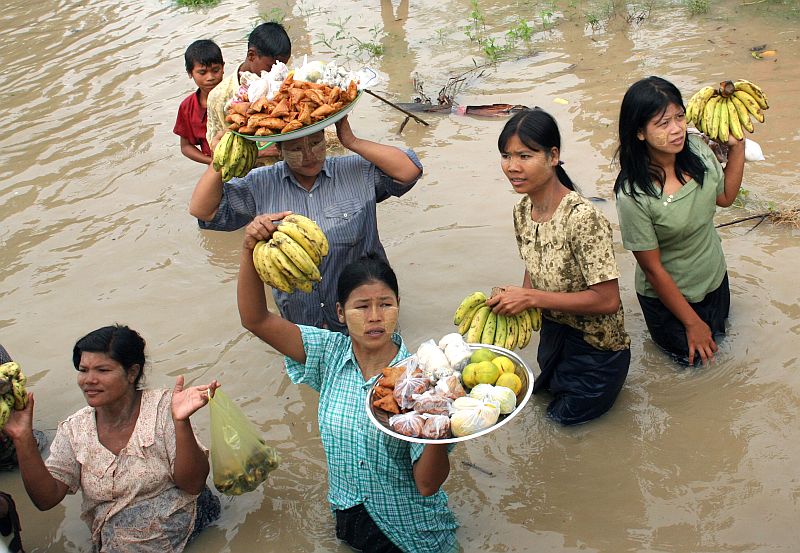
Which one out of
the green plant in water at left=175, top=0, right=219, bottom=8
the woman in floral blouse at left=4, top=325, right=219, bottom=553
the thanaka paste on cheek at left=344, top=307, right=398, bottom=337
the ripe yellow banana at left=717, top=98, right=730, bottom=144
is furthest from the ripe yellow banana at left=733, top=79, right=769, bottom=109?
the green plant in water at left=175, top=0, right=219, bottom=8

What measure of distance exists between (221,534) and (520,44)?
737 cm

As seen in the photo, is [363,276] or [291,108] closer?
[363,276]

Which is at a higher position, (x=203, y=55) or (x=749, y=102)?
(x=203, y=55)

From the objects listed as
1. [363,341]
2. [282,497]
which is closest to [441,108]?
[282,497]

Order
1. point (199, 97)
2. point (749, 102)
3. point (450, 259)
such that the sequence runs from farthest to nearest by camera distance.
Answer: point (199, 97) → point (450, 259) → point (749, 102)

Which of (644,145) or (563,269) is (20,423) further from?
(644,145)

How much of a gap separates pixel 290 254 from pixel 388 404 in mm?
712

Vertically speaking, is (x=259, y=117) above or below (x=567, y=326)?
above

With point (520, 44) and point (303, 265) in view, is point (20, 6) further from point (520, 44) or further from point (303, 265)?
point (303, 265)

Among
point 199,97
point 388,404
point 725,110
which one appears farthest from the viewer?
point 199,97

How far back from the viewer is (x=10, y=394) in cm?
353

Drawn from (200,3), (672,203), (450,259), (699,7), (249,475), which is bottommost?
(450,259)

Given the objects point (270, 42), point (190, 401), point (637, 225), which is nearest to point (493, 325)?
point (637, 225)

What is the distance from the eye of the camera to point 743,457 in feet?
13.5
